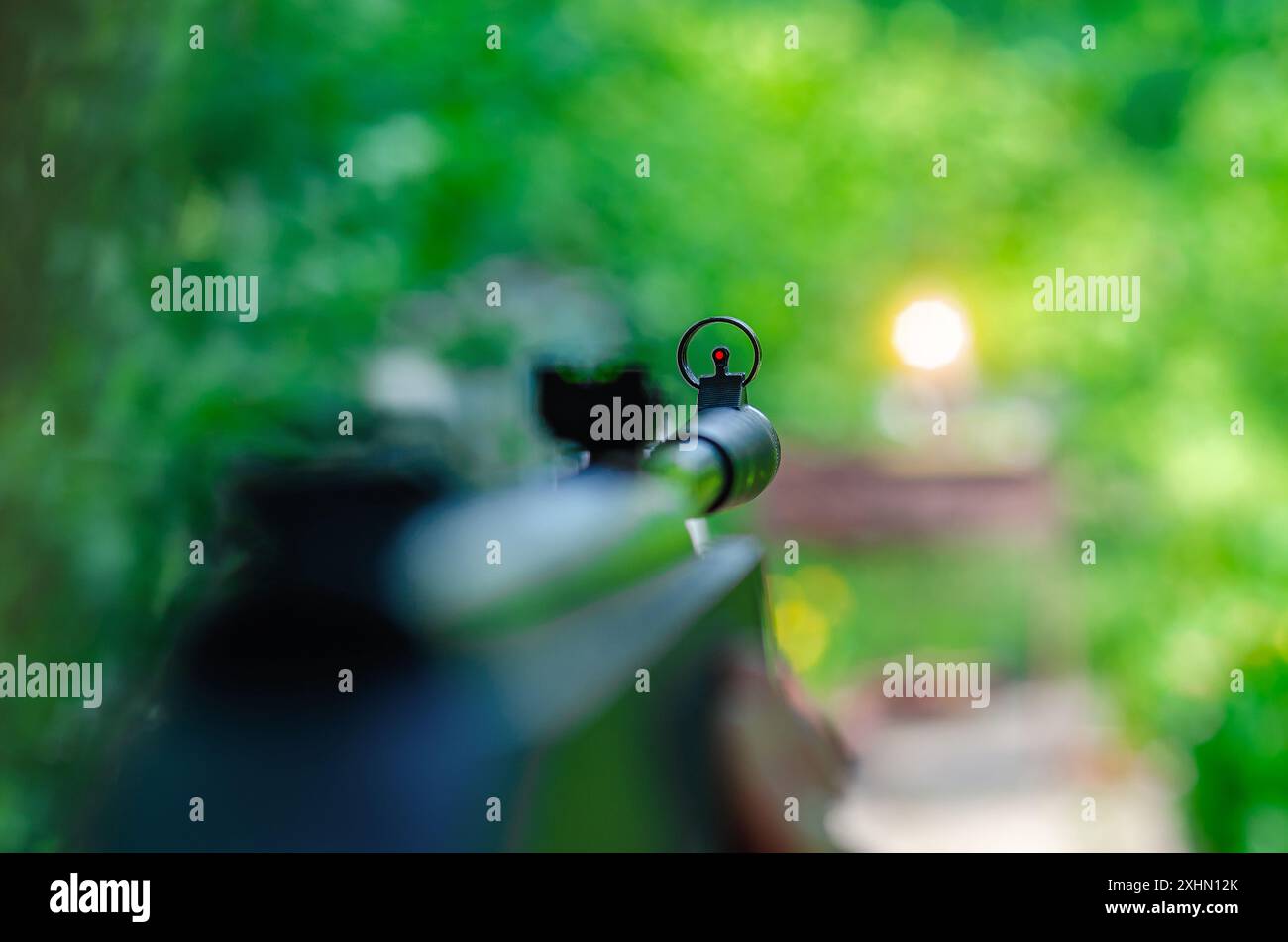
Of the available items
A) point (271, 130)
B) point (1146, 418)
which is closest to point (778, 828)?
point (271, 130)

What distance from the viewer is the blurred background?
142cm

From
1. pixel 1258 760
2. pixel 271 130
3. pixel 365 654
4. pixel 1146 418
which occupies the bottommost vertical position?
pixel 1258 760

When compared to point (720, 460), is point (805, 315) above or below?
above

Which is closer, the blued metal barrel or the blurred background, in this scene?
the blued metal barrel

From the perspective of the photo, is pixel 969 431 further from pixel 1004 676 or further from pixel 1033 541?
pixel 1004 676

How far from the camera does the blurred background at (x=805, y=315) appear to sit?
1.42 meters

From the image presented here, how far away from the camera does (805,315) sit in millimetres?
3291

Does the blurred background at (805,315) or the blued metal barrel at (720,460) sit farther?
the blurred background at (805,315)

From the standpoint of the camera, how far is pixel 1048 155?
3.28m

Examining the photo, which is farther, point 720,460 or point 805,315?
point 805,315

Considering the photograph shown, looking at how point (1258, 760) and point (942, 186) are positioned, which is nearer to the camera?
point (1258, 760)

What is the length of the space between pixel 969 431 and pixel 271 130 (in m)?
3.10
